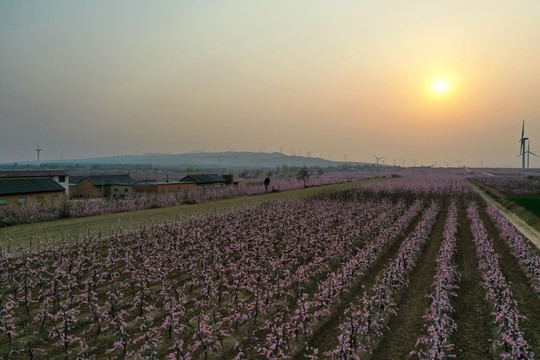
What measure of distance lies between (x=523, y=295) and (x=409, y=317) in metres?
5.59

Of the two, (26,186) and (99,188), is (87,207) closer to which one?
(26,186)

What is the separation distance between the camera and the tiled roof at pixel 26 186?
34.2m

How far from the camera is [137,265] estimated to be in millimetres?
15328

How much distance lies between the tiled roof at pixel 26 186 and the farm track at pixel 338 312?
37175mm

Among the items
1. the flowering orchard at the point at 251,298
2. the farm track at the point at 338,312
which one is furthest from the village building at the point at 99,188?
the farm track at the point at 338,312

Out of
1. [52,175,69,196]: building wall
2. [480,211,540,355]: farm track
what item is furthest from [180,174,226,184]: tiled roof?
[480,211,540,355]: farm track

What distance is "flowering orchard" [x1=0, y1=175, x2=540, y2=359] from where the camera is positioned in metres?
8.84

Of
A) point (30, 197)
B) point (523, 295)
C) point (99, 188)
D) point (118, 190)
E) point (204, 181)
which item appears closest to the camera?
point (523, 295)

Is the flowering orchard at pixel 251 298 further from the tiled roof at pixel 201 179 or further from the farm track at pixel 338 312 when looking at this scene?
the tiled roof at pixel 201 179

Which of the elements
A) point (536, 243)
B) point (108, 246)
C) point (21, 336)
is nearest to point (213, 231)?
point (108, 246)

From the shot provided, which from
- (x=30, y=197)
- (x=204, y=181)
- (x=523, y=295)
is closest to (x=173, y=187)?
(x=204, y=181)

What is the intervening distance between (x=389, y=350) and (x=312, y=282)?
5.25m

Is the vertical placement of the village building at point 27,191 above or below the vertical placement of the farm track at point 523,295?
above

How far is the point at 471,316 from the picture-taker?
10.8m
